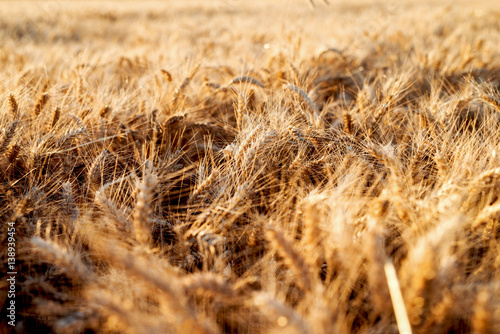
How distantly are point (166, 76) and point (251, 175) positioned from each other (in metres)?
0.86

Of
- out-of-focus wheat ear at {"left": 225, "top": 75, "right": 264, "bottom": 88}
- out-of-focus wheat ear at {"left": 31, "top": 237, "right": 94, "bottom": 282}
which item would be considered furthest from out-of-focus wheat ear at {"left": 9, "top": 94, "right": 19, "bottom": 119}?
out-of-focus wheat ear at {"left": 225, "top": 75, "right": 264, "bottom": 88}

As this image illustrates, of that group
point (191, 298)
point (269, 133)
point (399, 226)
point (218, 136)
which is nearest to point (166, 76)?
point (218, 136)

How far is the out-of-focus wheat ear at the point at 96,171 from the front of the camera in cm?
112

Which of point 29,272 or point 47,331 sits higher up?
point 29,272

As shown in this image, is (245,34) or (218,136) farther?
(245,34)

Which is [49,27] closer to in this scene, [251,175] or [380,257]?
[251,175]

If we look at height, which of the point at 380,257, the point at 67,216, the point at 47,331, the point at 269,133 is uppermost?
the point at 269,133

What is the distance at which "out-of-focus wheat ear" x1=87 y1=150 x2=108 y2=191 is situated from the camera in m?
1.12

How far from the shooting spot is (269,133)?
113 centimetres

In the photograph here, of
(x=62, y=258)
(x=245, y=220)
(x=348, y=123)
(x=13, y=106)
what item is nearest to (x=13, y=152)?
(x=13, y=106)

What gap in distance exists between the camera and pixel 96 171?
1.19 metres

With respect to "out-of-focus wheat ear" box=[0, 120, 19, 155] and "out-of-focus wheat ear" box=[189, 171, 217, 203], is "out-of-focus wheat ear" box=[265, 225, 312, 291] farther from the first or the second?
"out-of-focus wheat ear" box=[0, 120, 19, 155]

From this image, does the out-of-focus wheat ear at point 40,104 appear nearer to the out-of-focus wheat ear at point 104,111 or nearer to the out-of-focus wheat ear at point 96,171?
the out-of-focus wheat ear at point 104,111

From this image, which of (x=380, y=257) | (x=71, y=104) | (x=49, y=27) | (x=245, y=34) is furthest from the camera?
(x=49, y=27)
